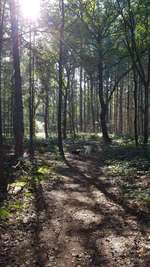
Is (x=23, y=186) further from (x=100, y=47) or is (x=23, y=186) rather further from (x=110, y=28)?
(x=110, y=28)

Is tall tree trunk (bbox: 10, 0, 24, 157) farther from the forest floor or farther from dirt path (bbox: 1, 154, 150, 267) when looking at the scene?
dirt path (bbox: 1, 154, 150, 267)

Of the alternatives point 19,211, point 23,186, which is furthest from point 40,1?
point 19,211

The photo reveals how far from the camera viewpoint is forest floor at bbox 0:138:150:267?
25.5 ft

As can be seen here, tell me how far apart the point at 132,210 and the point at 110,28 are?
26273 mm

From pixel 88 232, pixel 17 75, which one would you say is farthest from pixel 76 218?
pixel 17 75

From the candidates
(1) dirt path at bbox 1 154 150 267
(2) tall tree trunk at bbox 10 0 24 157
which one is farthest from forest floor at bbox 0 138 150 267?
(2) tall tree trunk at bbox 10 0 24 157

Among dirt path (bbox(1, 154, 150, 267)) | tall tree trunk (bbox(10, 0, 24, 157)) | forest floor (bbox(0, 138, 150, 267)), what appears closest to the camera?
dirt path (bbox(1, 154, 150, 267))

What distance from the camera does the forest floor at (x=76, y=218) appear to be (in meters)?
7.77

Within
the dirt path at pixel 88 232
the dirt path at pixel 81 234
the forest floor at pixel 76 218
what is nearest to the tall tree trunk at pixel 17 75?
→ the forest floor at pixel 76 218

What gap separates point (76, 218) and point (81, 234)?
1236mm

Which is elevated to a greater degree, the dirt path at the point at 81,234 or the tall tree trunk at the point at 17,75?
the tall tree trunk at the point at 17,75

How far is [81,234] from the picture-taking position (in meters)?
9.09

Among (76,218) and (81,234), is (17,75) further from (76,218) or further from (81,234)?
(81,234)

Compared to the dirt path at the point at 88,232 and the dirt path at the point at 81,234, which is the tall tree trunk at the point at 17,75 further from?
the dirt path at the point at 88,232
